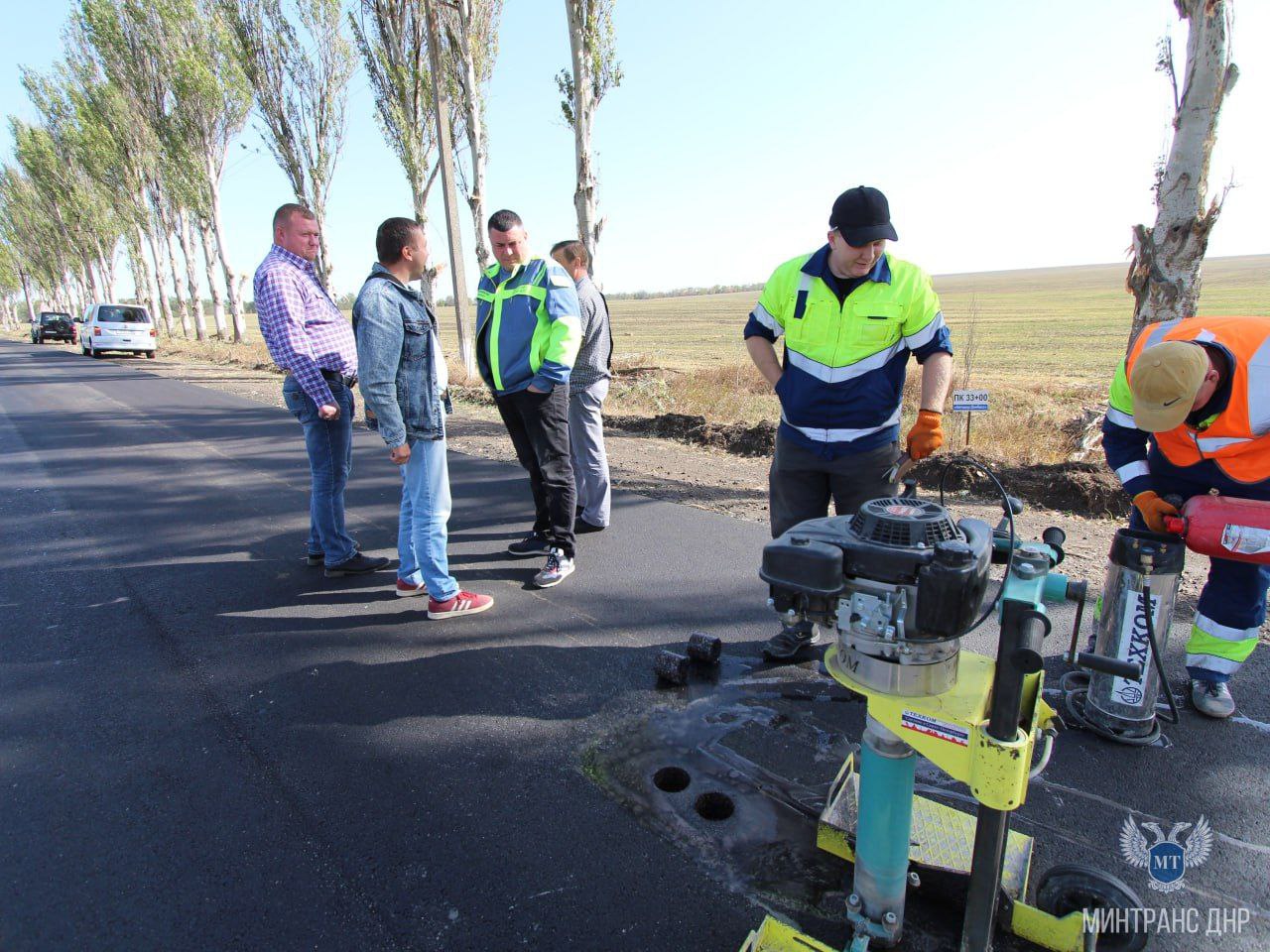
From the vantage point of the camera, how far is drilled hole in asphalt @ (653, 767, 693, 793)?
7.80 ft

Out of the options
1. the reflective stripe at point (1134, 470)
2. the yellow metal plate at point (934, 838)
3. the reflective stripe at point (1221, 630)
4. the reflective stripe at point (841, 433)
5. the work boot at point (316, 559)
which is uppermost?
the reflective stripe at point (841, 433)

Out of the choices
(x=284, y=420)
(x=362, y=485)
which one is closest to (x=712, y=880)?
(x=362, y=485)

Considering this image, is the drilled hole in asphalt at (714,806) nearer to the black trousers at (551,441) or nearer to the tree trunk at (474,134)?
the black trousers at (551,441)

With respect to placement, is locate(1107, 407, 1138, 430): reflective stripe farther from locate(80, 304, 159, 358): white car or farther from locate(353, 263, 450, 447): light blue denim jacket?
locate(80, 304, 159, 358): white car

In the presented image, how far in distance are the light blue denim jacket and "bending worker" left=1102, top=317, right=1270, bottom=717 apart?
10.00ft

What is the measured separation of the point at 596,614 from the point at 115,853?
2.18 metres

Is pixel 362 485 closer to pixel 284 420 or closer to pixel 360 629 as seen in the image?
pixel 360 629

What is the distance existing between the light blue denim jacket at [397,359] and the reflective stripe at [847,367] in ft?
6.10

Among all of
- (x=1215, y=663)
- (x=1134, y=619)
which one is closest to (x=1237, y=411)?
(x=1134, y=619)

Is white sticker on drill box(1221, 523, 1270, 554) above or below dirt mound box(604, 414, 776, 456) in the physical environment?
above

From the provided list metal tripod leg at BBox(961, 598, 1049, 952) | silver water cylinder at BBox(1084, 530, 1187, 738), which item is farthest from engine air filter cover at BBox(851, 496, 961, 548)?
silver water cylinder at BBox(1084, 530, 1187, 738)

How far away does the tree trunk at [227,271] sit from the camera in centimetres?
2442

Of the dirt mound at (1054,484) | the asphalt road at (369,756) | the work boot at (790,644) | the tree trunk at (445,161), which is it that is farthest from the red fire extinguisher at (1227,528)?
the tree trunk at (445,161)

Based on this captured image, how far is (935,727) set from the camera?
1.49m
